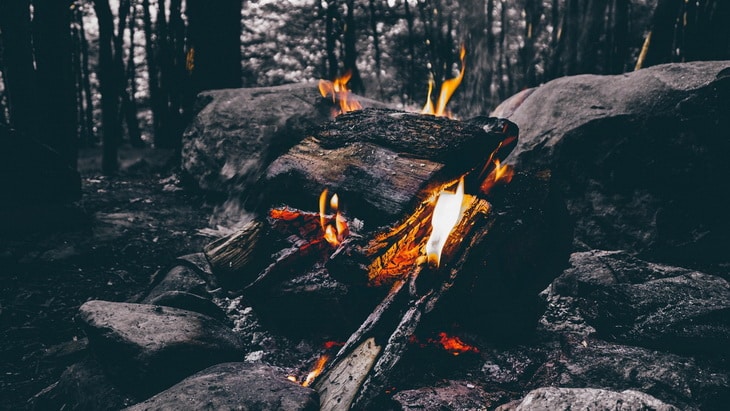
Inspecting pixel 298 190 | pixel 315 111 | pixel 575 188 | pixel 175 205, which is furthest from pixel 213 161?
pixel 575 188

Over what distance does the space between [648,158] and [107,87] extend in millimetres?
6700

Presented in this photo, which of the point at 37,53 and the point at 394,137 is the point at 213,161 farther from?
the point at 394,137

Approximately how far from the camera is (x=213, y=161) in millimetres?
5105

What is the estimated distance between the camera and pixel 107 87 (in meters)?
6.14

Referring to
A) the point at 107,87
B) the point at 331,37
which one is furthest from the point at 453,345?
the point at 331,37

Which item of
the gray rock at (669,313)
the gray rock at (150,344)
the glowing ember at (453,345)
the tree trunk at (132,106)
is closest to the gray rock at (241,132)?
the gray rock at (150,344)

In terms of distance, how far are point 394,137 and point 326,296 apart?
1.13m

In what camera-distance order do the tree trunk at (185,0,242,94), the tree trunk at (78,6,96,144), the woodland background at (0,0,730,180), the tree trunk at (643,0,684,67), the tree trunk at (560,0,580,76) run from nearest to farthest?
the tree trunk at (643,0,684,67) → the woodland background at (0,0,730,180) → the tree trunk at (560,0,580,76) → the tree trunk at (185,0,242,94) → the tree trunk at (78,6,96,144)

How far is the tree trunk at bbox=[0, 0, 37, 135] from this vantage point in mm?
4086

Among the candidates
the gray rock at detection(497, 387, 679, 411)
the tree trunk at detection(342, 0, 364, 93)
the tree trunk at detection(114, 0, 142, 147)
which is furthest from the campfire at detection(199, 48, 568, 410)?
the tree trunk at detection(114, 0, 142, 147)

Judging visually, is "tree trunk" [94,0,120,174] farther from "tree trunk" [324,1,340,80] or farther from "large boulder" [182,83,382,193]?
"tree trunk" [324,1,340,80]

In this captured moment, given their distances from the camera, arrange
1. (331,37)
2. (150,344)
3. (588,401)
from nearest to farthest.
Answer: (588,401)
(150,344)
(331,37)

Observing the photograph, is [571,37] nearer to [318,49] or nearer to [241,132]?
[241,132]

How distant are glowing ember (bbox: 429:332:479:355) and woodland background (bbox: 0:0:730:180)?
11.6 ft
